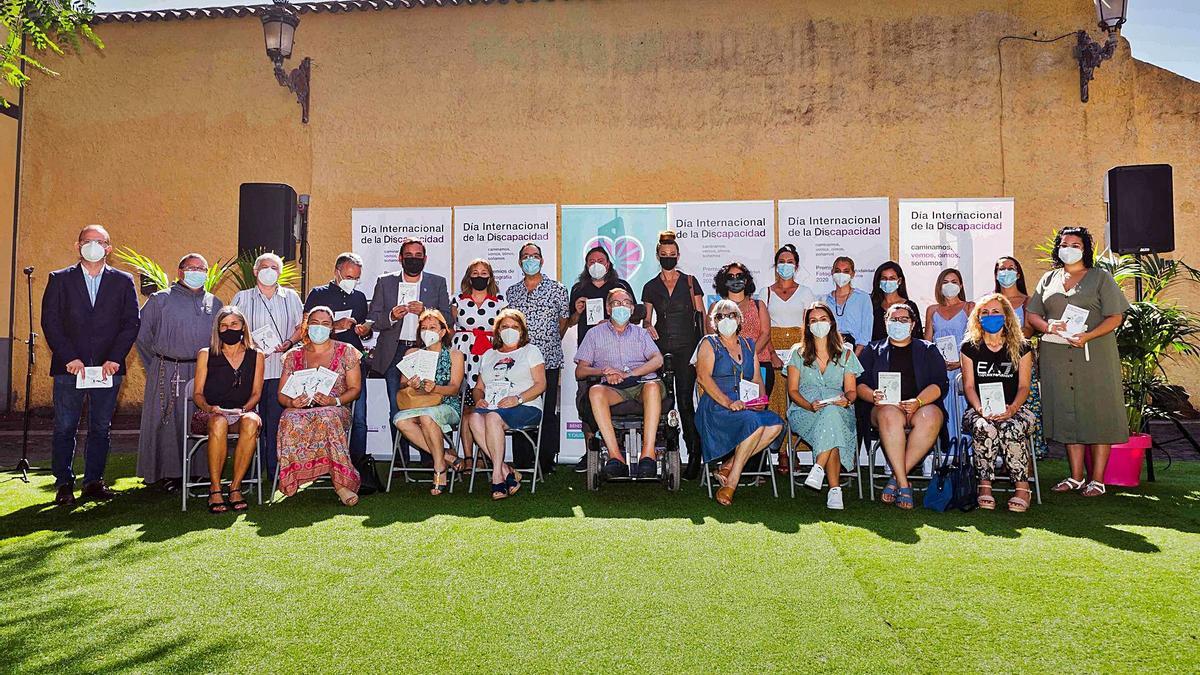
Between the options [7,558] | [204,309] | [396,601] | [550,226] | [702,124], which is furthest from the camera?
[702,124]

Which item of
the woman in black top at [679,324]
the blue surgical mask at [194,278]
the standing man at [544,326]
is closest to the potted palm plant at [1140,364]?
the woman in black top at [679,324]

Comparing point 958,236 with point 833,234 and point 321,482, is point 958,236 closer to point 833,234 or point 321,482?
point 833,234

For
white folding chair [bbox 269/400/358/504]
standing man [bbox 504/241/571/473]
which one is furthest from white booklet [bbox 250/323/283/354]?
standing man [bbox 504/241/571/473]

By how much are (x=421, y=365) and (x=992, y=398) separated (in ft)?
11.3

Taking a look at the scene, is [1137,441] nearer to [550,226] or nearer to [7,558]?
[550,226]

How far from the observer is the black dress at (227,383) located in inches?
192

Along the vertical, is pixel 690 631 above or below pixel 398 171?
below

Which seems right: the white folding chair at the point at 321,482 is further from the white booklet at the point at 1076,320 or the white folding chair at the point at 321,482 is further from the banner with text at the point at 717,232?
the white booklet at the point at 1076,320

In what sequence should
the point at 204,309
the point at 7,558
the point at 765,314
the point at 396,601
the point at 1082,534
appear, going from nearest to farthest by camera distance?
the point at 396,601 < the point at 7,558 < the point at 1082,534 < the point at 204,309 < the point at 765,314

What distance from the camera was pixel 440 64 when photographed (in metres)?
9.02

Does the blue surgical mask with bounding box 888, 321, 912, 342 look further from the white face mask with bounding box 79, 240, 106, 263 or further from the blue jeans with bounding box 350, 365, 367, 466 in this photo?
the white face mask with bounding box 79, 240, 106, 263

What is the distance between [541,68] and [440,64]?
111 centimetres

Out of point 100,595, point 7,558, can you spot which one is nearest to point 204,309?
point 7,558

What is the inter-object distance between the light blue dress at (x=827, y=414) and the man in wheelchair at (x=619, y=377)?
2.81 feet
